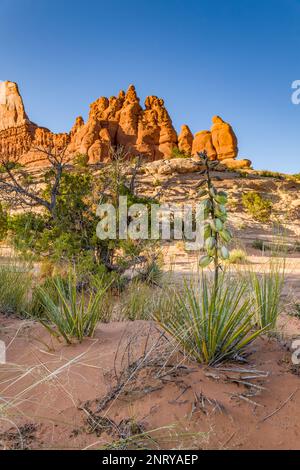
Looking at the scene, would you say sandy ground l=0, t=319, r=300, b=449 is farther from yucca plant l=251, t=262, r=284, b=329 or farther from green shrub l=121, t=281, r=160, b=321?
green shrub l=121, t=281, r=160, b=321

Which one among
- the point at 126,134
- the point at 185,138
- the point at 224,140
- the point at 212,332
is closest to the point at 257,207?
the point at 212,332

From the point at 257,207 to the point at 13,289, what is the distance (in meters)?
20.0

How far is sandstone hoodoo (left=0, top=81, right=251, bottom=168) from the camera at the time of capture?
176ft

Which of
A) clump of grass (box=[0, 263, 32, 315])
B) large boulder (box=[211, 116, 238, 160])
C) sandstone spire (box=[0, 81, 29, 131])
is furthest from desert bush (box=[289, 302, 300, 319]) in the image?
sandstone spire (box=[0, 81, 29, 131])

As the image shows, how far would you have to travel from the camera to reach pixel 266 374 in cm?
226

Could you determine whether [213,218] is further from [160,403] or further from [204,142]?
[204,142]

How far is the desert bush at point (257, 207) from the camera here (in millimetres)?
22297

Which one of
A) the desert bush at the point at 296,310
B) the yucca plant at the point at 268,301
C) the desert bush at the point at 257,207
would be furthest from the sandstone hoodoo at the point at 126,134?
the yucca plant at the point at 268,301

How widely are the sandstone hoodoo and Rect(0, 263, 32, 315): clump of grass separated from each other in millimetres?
47883

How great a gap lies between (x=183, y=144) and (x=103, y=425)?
201 feet

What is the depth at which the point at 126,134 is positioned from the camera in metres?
61.8

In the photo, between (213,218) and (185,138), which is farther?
(185,138)

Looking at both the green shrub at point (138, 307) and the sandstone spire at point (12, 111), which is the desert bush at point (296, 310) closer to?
the green shrub at point (138, 307)

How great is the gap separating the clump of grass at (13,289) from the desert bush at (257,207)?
19265 millimetres
